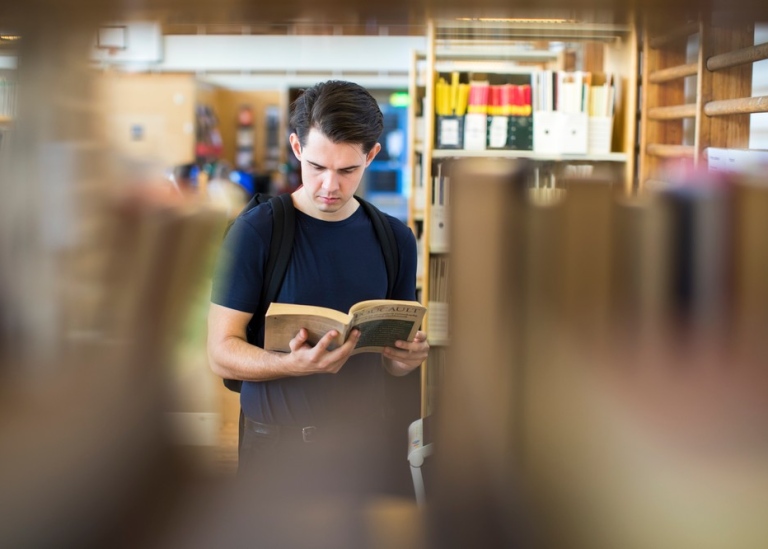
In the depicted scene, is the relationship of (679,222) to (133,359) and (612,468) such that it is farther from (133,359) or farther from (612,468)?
(133,359)

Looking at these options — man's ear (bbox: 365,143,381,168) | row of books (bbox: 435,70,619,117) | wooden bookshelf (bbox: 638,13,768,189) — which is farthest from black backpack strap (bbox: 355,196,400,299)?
wooden bookshelf (bbox: 638,13,768,189)

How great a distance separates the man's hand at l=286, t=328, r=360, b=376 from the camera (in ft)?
2.92

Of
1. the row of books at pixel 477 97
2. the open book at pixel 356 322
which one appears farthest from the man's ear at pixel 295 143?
the row of books at pixel 477 97

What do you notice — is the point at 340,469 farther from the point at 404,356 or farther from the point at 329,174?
the point at 329,174

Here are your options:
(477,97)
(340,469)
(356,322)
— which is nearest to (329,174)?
(356,322)

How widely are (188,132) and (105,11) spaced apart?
0.10 m

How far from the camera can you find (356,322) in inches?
39.6

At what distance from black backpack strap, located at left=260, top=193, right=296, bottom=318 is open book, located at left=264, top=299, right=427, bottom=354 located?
0.03 meters

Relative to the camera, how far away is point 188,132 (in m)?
0.38

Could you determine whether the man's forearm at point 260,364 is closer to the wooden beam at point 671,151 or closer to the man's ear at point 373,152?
the man's ear at point 373,152

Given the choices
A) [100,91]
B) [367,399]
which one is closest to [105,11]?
[100,91]

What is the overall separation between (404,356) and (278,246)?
219mm

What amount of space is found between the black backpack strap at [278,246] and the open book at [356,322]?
26mm

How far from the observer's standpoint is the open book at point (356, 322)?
973 mm
